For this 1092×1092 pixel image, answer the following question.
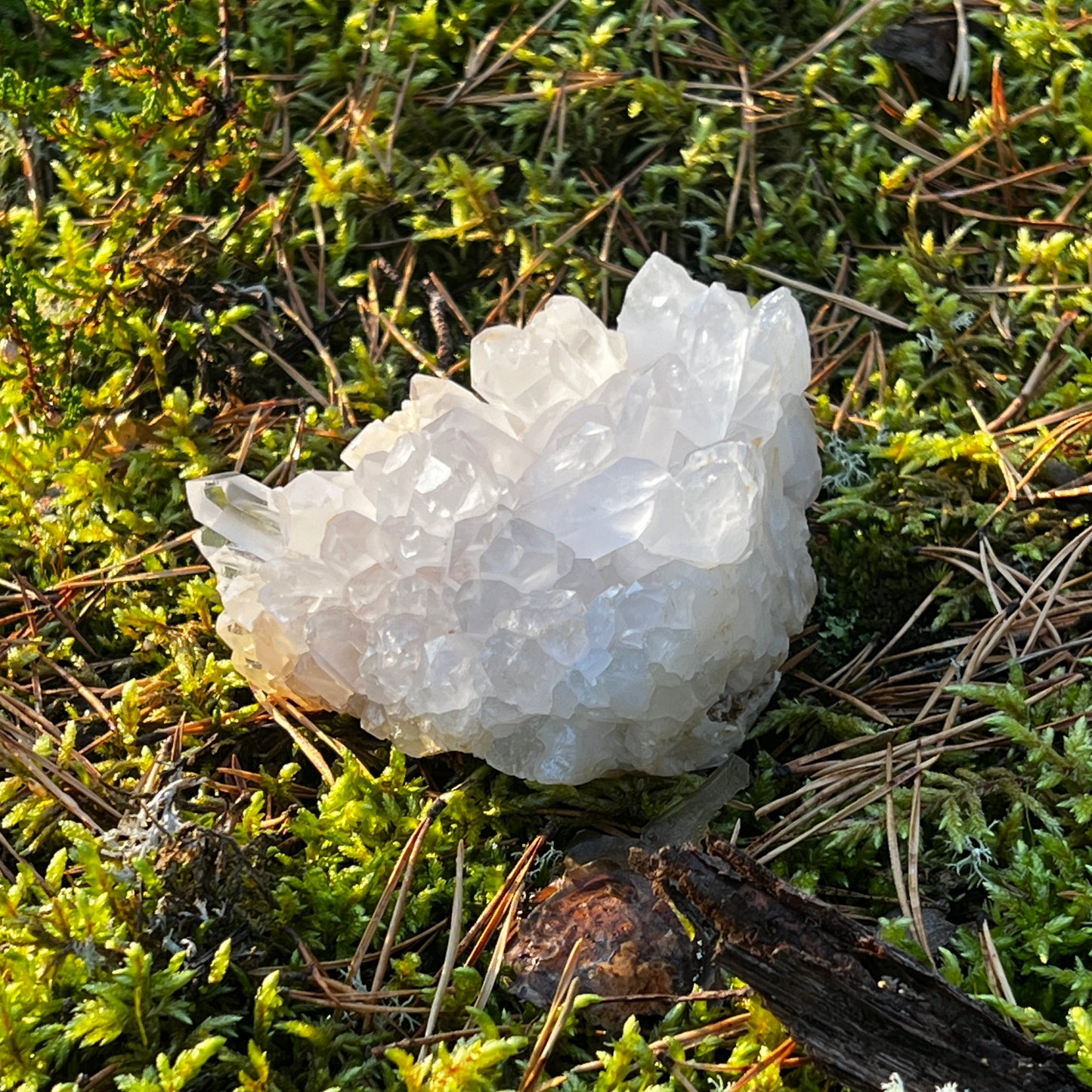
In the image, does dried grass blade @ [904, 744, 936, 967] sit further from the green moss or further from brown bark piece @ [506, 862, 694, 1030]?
brown bark piece @ [506, 862, 694, 1030]

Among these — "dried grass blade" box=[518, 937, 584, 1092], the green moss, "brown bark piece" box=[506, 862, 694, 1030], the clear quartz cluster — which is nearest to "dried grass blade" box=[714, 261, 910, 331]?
the green moss

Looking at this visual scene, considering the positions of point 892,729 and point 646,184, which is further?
point 646,184

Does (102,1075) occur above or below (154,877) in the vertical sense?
below

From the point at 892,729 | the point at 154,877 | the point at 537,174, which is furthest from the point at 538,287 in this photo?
the point at 154,877

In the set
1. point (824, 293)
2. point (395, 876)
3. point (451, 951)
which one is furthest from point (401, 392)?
point (451, 951)

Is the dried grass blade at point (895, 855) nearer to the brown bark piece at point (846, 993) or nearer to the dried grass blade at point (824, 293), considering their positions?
the brown bark piece at point (846, 993)

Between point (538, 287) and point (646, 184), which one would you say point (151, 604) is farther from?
point (646, 184)

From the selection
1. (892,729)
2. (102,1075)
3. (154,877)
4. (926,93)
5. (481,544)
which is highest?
(926,93)

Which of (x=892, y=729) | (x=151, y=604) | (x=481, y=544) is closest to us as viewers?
(x=481, y=544)
